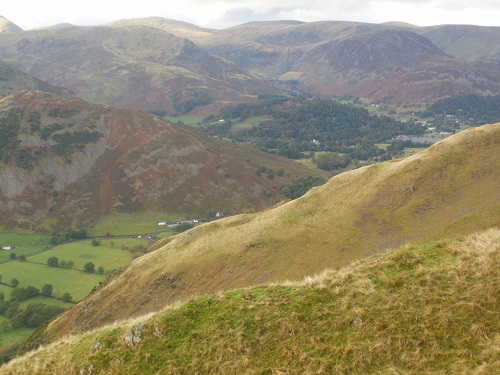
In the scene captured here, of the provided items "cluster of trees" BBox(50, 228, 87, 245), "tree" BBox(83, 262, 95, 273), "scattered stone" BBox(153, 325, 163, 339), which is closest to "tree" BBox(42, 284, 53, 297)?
"tree" BBox(83, 262, 95, 273)

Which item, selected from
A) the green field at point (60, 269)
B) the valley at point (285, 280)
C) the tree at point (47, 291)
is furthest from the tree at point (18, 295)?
the tree at point (47, 291)

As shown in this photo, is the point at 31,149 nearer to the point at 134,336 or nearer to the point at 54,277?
Result: the point at 54,277

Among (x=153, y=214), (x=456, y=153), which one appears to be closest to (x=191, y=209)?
(x=153, y=214)

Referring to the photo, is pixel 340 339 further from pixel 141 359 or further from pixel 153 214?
pixel 153 214

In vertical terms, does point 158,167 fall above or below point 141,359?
below

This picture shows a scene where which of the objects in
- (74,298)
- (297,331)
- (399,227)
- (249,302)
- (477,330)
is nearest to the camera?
(477,330)

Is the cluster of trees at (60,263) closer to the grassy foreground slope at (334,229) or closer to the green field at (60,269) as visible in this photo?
the green field at (60,269)

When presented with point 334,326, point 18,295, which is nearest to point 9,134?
point 18,295
